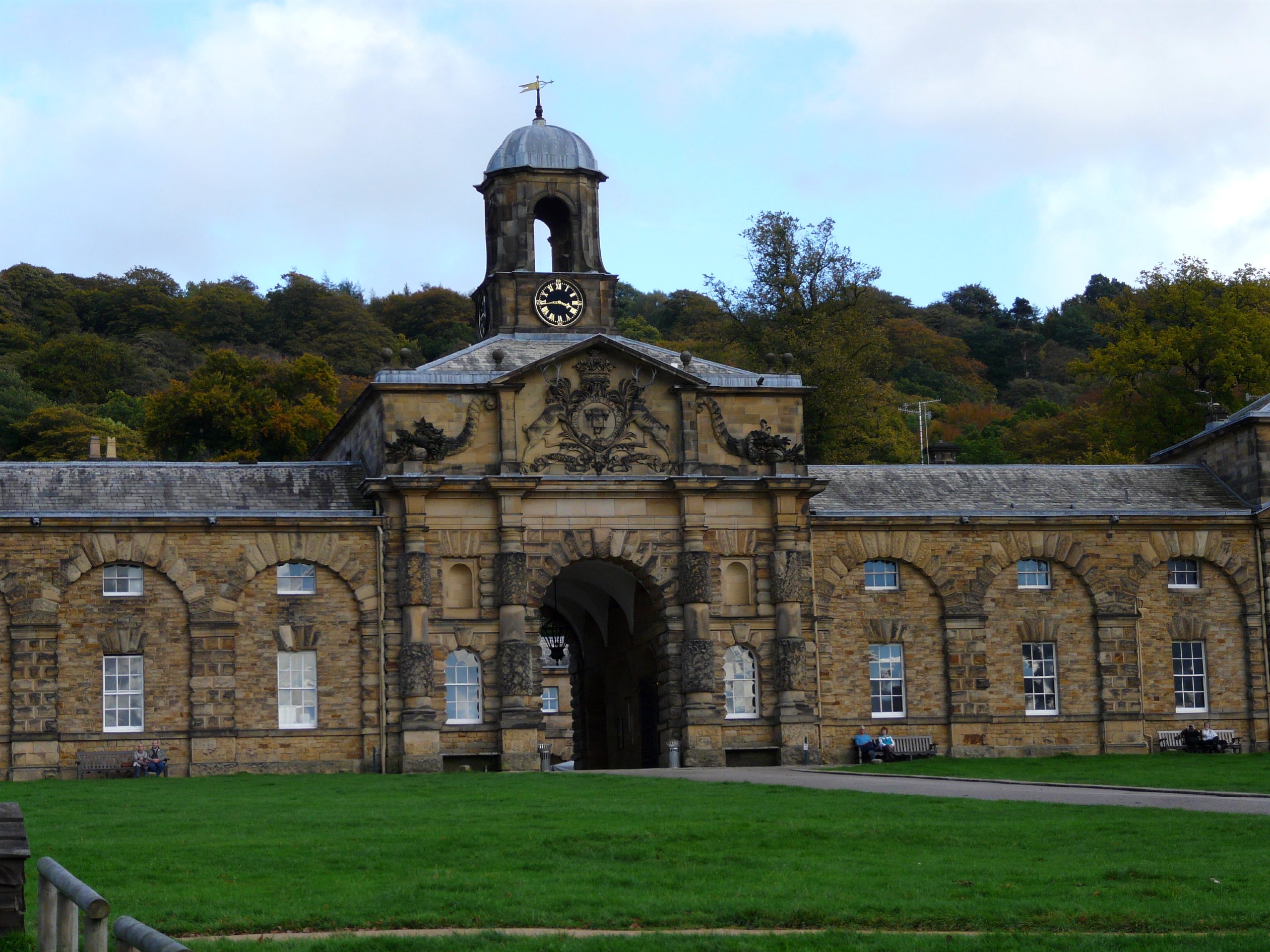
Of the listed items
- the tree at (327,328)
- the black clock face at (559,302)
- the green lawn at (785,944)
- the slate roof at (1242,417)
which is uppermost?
the tree at (327,328)

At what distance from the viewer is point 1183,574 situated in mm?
47406

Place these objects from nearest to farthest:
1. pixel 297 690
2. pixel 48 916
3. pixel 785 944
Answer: pixel 48 916 < pixel 785 944 < pixel 297 690

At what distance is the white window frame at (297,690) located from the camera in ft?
138

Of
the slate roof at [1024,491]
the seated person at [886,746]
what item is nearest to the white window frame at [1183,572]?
the slate roof at [1024,491]

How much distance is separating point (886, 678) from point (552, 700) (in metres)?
22.0

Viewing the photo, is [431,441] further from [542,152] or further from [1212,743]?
[1212,743]

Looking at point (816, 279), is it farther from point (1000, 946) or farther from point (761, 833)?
point (1000, 946)

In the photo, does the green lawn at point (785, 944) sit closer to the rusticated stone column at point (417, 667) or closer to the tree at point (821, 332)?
the rusticated stone column at point (417, 667)

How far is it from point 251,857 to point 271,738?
867 inches

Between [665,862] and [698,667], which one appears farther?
[698,667]

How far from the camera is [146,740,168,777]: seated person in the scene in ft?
132

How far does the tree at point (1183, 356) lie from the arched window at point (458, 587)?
3037 centimetres

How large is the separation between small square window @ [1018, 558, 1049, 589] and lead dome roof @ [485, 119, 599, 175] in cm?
1542

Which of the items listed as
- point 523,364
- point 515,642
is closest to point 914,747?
point 515,642
